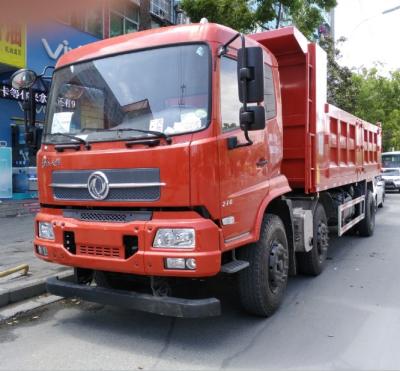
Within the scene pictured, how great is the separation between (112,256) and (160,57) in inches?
68.4

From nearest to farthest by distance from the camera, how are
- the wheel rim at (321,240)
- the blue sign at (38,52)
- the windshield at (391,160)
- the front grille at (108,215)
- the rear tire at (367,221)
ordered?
the front grille at (108,215) < the wheel rim at (321,240) < the rear tire at (367,221) < the blue sign at (38,52) < the windshield at (391,160)

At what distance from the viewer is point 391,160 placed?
1051 inches

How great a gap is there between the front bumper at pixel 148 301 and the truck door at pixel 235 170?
22.7 inches

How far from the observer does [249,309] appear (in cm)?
473

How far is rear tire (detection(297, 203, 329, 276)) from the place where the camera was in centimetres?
644

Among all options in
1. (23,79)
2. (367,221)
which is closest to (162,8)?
(367,221)

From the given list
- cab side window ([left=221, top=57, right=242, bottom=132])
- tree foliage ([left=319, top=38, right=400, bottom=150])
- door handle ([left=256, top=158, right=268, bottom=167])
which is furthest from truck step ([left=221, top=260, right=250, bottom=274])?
tree foliage ([left=319, top=38, right=400, bottom=150])

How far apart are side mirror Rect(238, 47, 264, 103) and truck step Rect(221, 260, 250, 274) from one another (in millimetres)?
1400

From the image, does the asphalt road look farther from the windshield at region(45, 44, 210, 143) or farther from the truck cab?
the windshield at region(45, 44, 210, 143)

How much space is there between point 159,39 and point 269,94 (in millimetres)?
1399

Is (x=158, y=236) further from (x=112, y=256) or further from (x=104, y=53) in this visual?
(x=104, y=53)

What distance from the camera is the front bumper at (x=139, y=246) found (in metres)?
3.83

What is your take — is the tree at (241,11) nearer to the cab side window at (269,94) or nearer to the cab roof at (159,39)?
the cab side window at (269,94)

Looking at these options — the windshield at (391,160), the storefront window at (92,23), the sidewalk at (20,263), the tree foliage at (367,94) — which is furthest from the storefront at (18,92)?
the windshield at (391,160)
